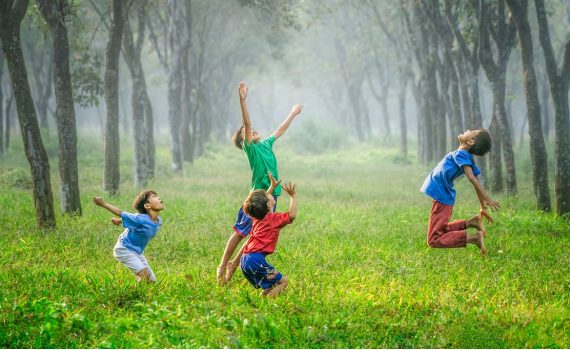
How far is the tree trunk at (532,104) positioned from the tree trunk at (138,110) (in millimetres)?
10008

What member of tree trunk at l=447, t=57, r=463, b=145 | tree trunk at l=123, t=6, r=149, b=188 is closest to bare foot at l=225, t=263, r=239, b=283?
tree trunk at l=123, t=6, r=149, b=188

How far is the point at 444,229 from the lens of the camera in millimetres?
8297

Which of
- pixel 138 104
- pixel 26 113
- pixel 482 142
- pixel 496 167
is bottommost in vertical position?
pixel 496 167

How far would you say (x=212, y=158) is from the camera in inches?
1258

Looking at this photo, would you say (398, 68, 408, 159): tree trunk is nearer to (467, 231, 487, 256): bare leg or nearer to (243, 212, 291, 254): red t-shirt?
(467, 231, 487, 256): bare leg

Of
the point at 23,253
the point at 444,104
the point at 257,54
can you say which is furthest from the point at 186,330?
the point at 257,54

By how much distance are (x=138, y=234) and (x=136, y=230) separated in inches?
2.0

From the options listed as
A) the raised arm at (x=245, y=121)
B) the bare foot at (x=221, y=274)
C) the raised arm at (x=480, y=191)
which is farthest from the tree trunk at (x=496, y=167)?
the bare foot at (x=221, y=274)

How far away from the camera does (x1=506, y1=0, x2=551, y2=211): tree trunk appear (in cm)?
1159

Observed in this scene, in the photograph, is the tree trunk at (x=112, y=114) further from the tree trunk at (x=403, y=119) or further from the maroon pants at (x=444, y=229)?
the tree trunk at (x=403, y=119)

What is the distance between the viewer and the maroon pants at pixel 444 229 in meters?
8.18

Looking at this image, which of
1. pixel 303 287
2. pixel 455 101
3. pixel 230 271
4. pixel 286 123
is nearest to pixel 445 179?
pixel 286 123

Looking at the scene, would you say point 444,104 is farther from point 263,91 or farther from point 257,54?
point 263,91

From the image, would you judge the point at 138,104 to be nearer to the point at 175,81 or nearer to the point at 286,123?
the point at 175,81
